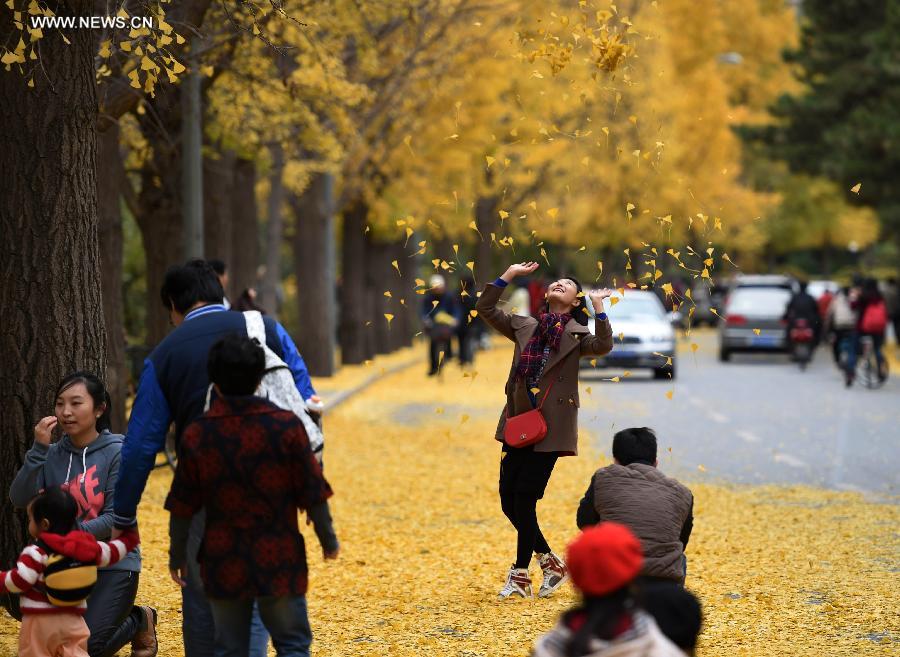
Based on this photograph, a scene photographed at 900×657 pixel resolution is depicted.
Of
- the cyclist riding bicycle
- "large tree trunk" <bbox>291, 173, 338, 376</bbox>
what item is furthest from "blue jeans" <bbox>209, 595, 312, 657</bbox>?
"large tree trunk" <bbox>291, 173, 338, 376</bbox>

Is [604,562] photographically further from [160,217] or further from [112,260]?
[160,217]

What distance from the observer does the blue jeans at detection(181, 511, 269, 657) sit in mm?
5734

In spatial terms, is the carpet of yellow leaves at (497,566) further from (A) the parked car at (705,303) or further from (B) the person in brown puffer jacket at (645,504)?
(A) the parked car at (705,303)

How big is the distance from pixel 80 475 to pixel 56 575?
29.0 inches

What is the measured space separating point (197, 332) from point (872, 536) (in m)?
6.57

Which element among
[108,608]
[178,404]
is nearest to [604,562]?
[178,404]

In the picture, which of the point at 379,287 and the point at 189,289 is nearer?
the point at 189,289

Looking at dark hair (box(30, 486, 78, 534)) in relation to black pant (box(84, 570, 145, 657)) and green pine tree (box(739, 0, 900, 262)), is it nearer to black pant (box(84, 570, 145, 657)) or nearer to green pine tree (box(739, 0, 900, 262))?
black pant (box(84, 570, 145, 657))

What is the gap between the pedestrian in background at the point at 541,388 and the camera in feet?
28.0

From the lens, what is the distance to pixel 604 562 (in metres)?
4.03

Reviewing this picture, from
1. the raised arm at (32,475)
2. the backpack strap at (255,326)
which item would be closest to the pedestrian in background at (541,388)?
the backpack strap at (255,326)

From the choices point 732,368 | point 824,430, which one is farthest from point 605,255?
point 824,430

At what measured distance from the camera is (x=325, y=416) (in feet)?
71.5

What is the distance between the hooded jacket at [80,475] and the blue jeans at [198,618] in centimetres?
94
